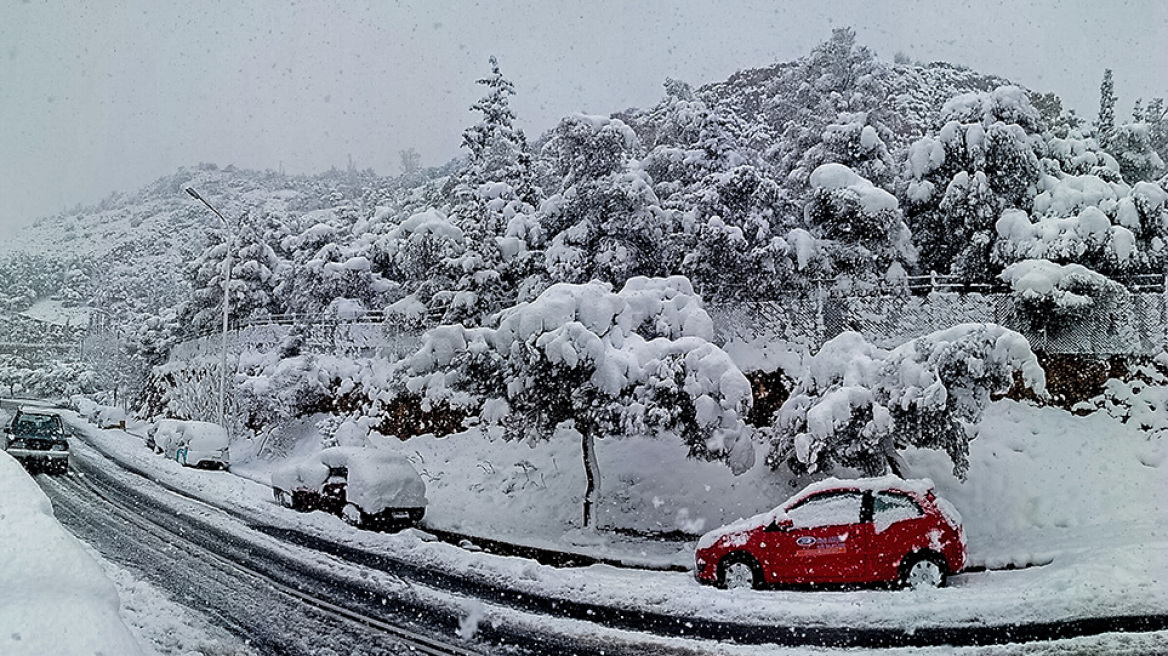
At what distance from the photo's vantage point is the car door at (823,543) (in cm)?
1097

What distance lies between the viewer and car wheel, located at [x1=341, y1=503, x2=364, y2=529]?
1691 cm

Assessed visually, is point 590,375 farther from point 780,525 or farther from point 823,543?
point 823,543

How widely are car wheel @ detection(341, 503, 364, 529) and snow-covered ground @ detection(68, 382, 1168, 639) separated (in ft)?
1.22

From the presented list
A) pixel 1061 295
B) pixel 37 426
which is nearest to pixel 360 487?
pixel 37 426

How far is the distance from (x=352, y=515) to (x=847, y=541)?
10.3 m

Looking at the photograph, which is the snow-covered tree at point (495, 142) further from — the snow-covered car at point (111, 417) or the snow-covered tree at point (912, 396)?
the snow-covered car at point (111, 417)

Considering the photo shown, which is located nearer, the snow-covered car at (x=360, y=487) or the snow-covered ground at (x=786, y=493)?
the snow-covered ground at (x=786, y=493)

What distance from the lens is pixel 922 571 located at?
35.6ft

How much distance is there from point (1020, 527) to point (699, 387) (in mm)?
6420

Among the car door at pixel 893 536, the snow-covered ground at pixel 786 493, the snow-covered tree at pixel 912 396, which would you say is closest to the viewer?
the snow-covered ground at pixel 786 493

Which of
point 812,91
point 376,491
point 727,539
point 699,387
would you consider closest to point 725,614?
point 727,539

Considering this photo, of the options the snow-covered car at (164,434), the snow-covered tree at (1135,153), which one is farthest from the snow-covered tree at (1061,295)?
the snow-covered car at (164,434)

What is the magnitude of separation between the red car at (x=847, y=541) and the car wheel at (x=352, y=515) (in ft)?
26.4

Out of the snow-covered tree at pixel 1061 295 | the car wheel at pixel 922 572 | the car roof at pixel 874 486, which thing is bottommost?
the car wheel at pixel 922 572
